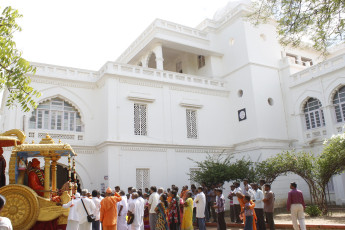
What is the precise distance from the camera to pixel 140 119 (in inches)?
717

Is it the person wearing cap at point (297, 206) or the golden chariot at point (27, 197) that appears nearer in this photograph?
the golden chariot at point (27, 197)

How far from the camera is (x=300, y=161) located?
14500 mm

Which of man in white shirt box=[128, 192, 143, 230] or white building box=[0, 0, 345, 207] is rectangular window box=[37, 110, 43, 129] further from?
man in white shirt box=[128, 192, 143, 230]

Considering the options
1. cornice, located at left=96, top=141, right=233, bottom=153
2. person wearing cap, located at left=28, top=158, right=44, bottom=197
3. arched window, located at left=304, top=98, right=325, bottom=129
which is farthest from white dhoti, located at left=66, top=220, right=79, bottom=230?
arched window, located at left=304, top=98, right=325, bottom=129

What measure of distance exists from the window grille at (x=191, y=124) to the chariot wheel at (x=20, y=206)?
43.9 feet

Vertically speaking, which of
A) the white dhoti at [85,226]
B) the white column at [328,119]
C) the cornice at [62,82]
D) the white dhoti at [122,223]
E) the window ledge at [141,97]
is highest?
the cornice at [62,82]

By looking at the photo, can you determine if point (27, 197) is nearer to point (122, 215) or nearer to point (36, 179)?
point (36, 179)

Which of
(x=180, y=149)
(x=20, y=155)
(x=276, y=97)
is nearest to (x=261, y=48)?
(x=276, y=97)

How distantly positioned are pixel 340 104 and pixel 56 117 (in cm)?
1565

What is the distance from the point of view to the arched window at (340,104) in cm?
1777

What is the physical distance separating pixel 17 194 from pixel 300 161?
1194 centimetres

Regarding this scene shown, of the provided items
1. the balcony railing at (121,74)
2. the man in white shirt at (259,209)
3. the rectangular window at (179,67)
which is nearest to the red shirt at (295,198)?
the man in white shirt at (259,209)

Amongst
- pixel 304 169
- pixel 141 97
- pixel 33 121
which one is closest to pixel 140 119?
pixel 141 97

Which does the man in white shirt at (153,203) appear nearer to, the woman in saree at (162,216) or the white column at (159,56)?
the woman in saree at (162,216)
